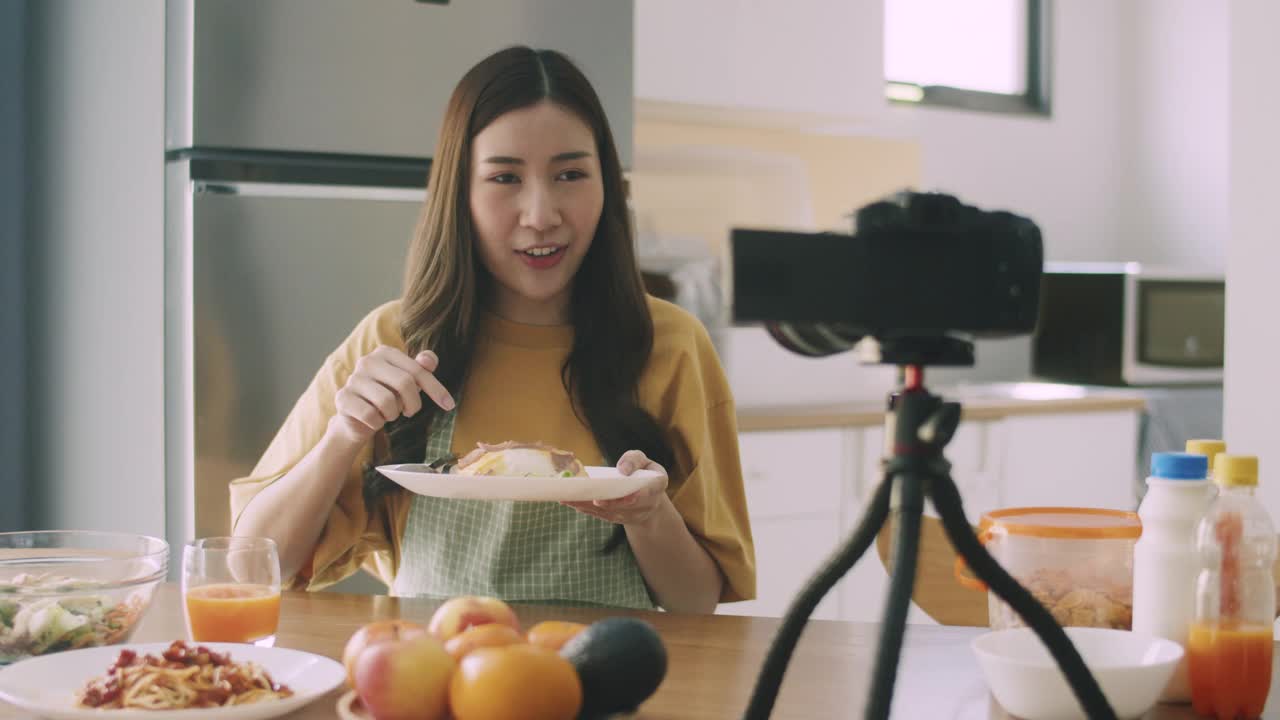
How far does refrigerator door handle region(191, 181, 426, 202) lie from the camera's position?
6.97 ft

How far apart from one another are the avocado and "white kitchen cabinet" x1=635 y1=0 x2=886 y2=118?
2331 mm

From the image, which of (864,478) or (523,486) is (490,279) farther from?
(864,478)

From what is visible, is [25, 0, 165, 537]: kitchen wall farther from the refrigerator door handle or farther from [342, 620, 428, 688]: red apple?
[342, 620, 428, 688]: red apple

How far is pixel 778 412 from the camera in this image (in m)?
3.04

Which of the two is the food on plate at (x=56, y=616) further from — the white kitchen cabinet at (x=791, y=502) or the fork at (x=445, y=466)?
the white kitchen cabinet at (x=791, y=502)

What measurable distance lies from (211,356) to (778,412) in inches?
54.9

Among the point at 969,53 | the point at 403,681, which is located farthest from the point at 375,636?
the point at 969,53

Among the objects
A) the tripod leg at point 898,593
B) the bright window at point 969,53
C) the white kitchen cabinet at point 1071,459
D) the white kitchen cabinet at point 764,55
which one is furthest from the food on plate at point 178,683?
the bright window at point 969,53

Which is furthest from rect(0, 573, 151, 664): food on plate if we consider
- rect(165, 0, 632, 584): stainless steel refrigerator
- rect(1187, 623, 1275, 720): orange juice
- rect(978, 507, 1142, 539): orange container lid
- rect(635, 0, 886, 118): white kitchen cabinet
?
rect(635, 0, 886, 118): white kitchen cabinet

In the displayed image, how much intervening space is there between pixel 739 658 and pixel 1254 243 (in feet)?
4.76

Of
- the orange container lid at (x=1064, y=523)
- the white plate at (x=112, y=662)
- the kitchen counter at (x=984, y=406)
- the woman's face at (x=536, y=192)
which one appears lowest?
the white plate at (x=112, y=662)

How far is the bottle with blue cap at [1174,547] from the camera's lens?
37.8 inches

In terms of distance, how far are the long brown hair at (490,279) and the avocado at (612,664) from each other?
0.70 metres

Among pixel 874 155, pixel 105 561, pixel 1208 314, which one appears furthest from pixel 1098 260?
pixel 105 561
